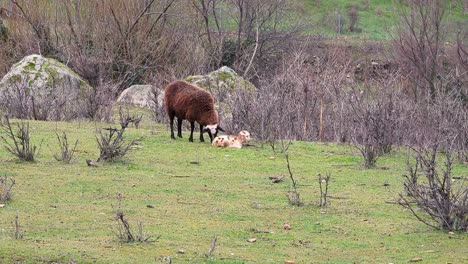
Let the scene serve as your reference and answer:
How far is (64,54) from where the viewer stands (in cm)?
2952

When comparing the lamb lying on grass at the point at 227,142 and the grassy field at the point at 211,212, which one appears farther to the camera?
the lamb lying on grass at the point at 227,142

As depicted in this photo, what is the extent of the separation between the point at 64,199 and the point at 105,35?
2030 centimetres

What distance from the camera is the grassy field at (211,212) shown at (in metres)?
7.98

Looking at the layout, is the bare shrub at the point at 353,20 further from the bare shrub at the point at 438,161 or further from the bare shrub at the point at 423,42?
the bare shrub at the point at 438,161

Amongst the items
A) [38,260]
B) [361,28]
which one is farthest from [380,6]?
[38,260]

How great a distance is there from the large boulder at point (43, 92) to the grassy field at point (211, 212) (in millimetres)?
5758

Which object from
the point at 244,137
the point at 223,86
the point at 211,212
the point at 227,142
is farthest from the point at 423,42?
the point at 211,212

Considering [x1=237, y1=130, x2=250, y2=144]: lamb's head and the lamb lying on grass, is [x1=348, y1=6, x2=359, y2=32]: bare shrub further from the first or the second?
the lamb lying on grass

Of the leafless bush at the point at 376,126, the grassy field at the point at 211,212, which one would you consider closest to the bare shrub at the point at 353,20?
the leafless bush at the point at 376,126

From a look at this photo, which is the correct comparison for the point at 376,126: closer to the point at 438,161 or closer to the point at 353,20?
the point at 438,161

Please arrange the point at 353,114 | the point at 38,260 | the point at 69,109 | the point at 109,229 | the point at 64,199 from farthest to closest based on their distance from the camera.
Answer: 1. the point at 69,109
2. the point at 353,114
3. the point at 64,199
4. the point at 109,229
5. the point at 38,260

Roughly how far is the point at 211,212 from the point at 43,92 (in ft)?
45.1

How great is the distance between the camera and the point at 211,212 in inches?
384

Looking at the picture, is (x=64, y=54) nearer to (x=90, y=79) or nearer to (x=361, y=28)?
(x=90, y=79)
